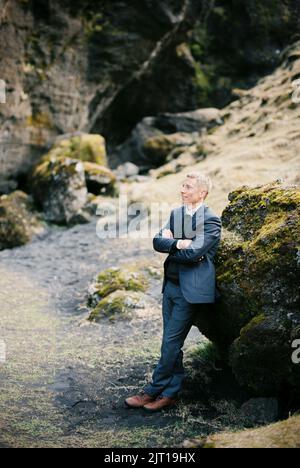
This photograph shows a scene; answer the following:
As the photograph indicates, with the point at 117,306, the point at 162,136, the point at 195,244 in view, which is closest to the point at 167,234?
the point at 195,244

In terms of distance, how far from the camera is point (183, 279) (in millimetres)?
5523

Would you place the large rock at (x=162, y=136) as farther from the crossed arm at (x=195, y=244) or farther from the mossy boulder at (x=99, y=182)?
the crossed arm at (x=195, y=244)

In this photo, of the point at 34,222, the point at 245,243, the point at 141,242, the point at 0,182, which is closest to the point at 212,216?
the point at 245,243

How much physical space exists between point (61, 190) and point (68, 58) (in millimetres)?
7489

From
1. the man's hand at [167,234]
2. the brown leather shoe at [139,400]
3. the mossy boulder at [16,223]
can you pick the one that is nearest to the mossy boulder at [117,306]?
the brown leather shoe at [139,400]

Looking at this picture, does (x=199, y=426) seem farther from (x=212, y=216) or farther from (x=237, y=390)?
(x=212, y=216)

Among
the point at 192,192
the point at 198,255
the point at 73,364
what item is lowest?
the point at 73,364

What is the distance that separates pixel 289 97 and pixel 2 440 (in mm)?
19023

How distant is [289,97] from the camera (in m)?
20.1

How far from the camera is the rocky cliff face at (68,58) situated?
19.5 meters

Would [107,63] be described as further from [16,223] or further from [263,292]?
[263,292]

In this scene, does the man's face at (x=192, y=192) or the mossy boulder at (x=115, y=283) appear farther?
the mossy boulder at (x=115, y=283)

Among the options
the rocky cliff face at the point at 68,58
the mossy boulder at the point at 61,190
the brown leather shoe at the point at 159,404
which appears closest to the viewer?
the brown leather shoe at the point at 159,404

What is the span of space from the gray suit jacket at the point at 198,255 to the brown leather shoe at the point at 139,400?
4.63ft
